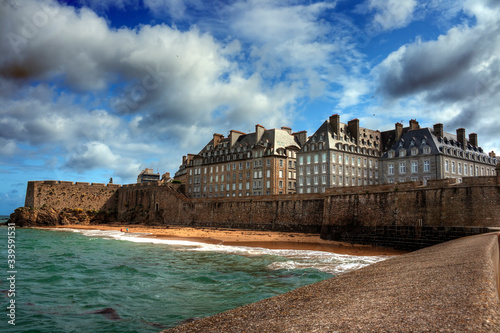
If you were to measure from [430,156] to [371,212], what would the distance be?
30.2 m

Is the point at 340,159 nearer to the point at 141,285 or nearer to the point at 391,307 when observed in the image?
the point at 141,285

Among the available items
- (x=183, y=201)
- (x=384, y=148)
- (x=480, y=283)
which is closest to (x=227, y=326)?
(x=480, y=283)

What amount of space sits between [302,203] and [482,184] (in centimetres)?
1765

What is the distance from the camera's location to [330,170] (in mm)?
56688

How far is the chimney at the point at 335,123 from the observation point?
59281mm

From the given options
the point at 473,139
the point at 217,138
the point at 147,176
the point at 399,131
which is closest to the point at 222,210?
the point at 217,138

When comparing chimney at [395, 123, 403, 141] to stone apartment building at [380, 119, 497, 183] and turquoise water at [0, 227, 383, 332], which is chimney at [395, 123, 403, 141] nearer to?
stone apartment building at [380, 119, 497, 183]

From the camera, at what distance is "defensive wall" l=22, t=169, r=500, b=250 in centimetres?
2250

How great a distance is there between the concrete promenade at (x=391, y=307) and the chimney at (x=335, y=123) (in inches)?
2056

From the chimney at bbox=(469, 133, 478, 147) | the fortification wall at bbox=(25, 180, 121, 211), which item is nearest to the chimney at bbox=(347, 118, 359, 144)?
the chimney at bbox=(469, 133, 478, 147)

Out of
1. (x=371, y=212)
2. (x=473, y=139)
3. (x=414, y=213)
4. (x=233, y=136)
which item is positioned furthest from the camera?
(x=233, y=136)

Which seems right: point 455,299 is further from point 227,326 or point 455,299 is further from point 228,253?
point 228,253

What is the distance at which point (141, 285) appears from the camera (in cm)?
1344

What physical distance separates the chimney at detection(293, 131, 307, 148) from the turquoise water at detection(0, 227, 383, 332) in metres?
45.7
